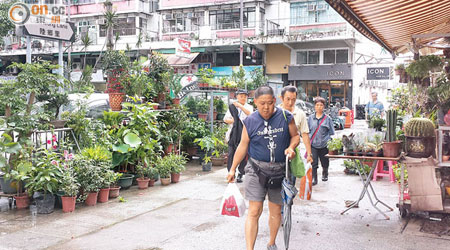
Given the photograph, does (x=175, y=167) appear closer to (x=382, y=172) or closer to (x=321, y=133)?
(x=321, y=133)

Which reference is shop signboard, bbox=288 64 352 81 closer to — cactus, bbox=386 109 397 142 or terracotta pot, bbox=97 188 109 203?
cactus, bbox=386 109 397 142

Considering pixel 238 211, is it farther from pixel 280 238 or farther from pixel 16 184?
pixel 16 184

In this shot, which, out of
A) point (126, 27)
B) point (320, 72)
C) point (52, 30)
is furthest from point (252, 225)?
point (126, 27)

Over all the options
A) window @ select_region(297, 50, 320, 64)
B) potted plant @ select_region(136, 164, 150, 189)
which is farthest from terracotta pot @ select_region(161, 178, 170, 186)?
window @ select_region(297, 50, 320, 64)

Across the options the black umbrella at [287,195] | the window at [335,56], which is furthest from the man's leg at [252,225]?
the window at [335,56]

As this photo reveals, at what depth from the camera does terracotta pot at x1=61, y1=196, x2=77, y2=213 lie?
6156 mm

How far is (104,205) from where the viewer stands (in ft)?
21.7

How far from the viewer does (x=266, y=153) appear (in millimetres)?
4324

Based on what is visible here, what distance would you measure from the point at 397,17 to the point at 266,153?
331 cm

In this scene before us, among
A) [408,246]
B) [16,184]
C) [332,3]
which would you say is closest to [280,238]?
[408,246]

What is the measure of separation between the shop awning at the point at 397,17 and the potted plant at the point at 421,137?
122cm

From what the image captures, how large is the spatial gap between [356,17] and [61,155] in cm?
486

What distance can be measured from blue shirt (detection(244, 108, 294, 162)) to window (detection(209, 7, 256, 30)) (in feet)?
85.1

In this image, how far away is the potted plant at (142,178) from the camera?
7.84 metres
